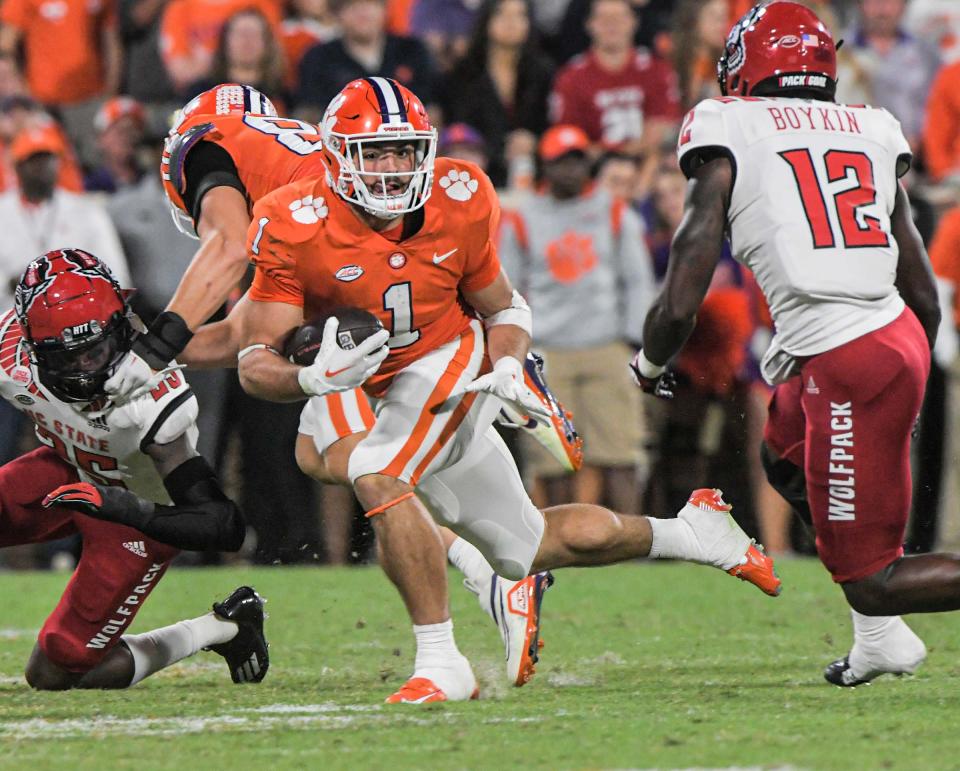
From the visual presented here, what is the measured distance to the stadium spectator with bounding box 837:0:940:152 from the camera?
9578 millimetres

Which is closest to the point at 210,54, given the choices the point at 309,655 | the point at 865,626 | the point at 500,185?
the point at 500,185

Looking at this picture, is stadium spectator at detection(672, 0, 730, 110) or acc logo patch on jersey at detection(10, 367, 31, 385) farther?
stadium spectator at detection(672, 0, 730, 110)

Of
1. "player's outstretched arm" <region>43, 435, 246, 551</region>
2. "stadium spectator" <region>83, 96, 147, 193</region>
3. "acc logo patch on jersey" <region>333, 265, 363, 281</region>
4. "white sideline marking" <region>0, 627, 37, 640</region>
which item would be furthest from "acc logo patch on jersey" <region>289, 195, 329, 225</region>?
"stadium spectator" <region>83, 96, 147, 193</region>

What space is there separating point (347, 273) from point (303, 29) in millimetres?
5249

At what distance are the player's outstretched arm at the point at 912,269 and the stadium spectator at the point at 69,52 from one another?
5856mm

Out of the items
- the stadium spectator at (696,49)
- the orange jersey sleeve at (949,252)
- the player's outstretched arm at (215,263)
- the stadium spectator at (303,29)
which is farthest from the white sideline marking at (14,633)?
the stadium spectator at (696,49)

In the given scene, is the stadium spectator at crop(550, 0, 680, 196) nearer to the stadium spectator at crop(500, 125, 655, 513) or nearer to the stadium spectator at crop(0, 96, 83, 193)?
the stadium spectator at crop(500, 125, 655, 513)

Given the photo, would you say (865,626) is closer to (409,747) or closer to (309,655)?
(409,747)

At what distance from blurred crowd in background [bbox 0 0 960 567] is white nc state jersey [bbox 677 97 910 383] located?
11.5ft

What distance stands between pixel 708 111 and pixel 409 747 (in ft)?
6.28

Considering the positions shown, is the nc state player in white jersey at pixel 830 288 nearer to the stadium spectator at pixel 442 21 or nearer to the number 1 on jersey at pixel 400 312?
the number 1 on jersey at pixel 400 312

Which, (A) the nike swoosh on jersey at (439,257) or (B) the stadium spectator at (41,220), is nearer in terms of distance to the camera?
(A) the nike swoosh on jersey at (439,257)

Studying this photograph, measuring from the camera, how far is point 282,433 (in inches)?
342

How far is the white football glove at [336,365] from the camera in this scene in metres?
4.56
